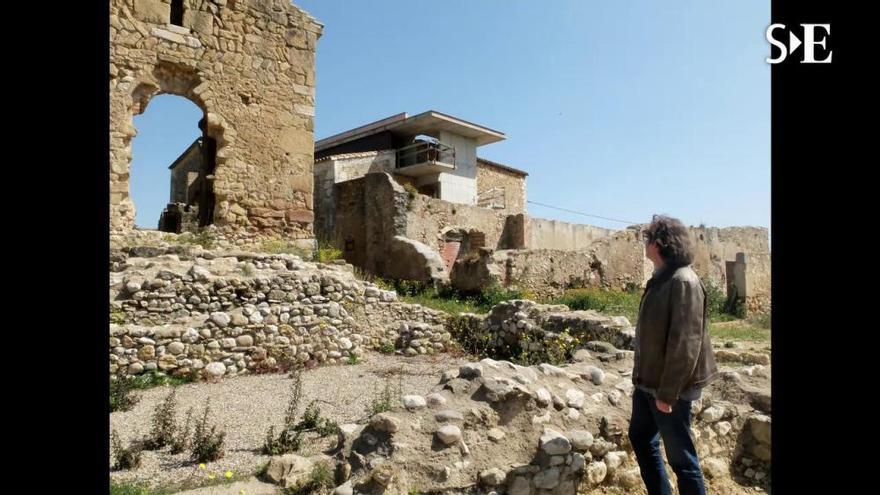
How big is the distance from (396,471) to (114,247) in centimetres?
756

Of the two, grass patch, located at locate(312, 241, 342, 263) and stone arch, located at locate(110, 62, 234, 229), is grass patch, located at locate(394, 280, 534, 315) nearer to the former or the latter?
grass patch, located at locate(312, 241, 342, 263)

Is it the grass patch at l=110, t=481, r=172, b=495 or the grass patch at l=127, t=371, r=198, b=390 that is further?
the grass patch at l=127, t=371, r=198, b=390

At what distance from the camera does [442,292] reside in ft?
43.8

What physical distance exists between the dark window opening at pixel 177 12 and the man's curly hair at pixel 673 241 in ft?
32.3

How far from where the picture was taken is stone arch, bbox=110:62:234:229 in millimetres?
8727

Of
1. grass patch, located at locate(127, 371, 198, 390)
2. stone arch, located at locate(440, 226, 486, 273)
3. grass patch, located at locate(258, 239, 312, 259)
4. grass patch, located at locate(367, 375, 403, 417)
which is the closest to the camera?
grass patch, located at locate(367, 375, 403, 417)

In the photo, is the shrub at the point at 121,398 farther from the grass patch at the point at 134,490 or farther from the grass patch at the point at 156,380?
the grass patch at the point at 134,490

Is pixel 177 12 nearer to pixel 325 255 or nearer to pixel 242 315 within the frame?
pixel 325 255

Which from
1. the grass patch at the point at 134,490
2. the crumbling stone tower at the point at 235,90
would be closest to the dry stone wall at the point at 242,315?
the crumbling stone tower at the point at 235,90

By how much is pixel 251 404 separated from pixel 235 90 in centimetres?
689

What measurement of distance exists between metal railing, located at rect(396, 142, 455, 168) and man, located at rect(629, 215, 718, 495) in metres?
21.1

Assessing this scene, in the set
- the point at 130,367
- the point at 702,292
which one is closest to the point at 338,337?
the point at 130,367

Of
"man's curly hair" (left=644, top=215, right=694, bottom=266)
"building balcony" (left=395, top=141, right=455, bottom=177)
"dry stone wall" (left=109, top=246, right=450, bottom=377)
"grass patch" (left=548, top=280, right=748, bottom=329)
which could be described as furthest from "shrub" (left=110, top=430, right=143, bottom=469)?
"building balcony" (left=395, top=141, right=455, bottom=177)
